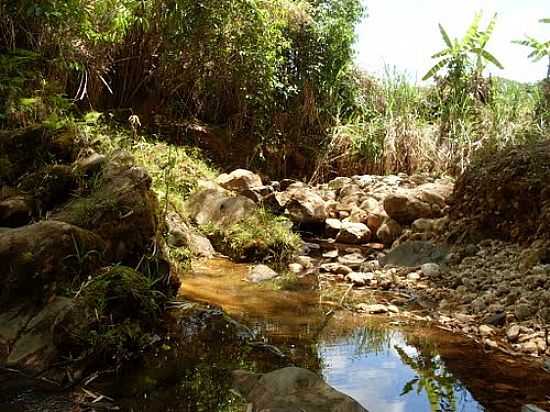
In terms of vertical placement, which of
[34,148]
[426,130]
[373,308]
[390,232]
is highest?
[426,130]

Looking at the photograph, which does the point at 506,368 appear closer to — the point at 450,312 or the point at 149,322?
the point at 450,312

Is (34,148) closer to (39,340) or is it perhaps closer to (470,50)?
(39,340)

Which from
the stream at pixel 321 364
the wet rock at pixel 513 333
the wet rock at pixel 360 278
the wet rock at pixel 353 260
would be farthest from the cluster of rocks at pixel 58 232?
the wet rock at pixel 353 260

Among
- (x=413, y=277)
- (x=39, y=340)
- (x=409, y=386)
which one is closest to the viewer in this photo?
(x=39, y=340)

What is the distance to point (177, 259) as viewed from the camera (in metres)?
5.41

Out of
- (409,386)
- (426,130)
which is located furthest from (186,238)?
(426,130)

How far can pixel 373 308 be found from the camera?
4.61 metres

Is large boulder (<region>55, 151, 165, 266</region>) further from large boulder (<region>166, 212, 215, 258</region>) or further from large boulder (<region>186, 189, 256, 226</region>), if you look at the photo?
large boulder (<region>186, 189, 256, 226</region>)

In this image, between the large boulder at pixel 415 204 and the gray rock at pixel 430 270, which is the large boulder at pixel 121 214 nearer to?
the gray rock at pixel 430 270

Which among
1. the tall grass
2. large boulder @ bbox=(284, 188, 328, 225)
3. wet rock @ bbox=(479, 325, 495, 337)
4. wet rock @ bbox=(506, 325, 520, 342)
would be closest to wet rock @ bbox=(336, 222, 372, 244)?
large boulder @ bbox=(284, 188, 328, 225)

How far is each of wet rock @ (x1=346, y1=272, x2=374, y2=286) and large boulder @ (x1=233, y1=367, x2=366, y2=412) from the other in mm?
2882

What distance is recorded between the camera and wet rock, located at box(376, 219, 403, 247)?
735cm

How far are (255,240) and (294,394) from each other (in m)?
3.91

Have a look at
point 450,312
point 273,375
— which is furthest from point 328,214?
point 273,375
